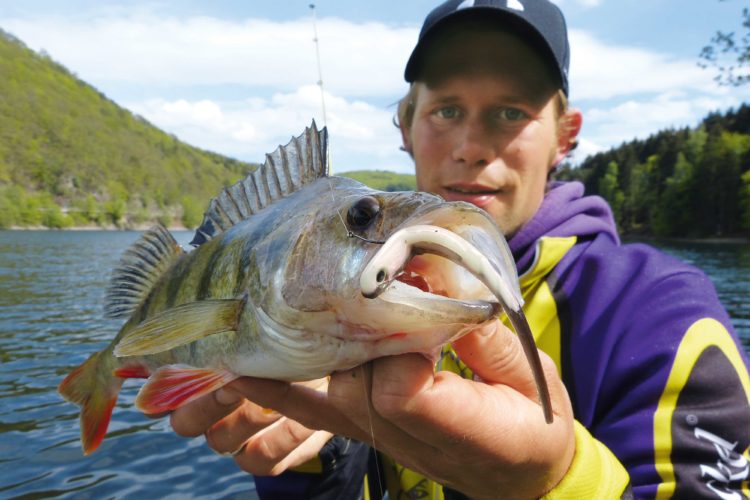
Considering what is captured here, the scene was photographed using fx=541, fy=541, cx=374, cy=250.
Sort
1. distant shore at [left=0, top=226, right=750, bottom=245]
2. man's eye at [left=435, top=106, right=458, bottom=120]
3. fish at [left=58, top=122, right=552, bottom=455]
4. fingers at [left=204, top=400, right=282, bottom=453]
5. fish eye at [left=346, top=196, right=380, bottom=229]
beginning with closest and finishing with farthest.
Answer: fish at [left=58, top=122, right=552, bottom=455] < fish eye at [left=346, top=196, right=380, bottom=229] < fingers at [left=204, top=400, right=282, bottom=453] < man's eye at [left=435, top=106, right=458, bottom=120] < distant shore at [left=0, top=226, right=750, bottom=245]

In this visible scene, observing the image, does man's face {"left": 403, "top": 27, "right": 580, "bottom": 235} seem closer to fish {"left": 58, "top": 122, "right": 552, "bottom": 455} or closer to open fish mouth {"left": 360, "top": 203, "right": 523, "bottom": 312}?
fish {"left": 58, "top": 122, "right": 552, "bottom": 455}

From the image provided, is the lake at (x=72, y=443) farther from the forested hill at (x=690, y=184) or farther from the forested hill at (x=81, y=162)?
the forested hill at (x=81, y=162)

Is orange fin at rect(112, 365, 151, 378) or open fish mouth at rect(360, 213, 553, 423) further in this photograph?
orange fin at rect(112, 365, 151, 378)

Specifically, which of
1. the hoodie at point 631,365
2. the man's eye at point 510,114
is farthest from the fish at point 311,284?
the man's eye at point 510,114

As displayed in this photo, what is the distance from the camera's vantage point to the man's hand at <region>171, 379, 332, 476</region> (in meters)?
2.20

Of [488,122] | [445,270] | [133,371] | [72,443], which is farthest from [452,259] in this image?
[72,443]

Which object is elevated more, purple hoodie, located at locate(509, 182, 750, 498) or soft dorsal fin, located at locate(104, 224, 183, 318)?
soft dorsal fin, located at locate(104, 224, 183, 318)

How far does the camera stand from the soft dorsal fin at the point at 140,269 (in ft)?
9.38

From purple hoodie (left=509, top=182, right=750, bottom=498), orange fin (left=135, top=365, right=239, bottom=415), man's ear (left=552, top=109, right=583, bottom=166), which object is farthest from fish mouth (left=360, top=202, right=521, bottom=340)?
man's ear (left=552, top=109, right=583, bottom=166)

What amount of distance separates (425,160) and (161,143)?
439 ft

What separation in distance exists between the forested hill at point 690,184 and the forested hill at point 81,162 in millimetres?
51603

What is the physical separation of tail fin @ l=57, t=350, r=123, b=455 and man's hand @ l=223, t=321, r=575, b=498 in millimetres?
1878

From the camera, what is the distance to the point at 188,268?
245 cm

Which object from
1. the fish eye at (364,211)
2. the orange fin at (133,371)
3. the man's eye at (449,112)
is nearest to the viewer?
the fish eye at (364,211)
